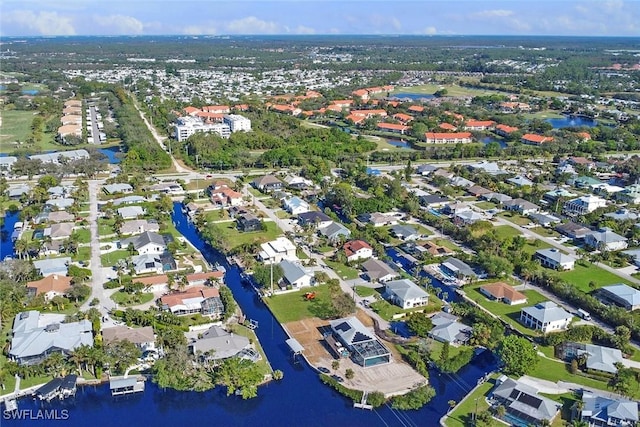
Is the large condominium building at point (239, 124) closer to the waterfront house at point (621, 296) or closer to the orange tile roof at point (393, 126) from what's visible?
the orange tile roof at point (393, 126)

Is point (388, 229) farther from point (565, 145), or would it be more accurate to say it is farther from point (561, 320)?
point (565, 145)

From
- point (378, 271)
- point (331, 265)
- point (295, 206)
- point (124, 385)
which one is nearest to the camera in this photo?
point (124, 385)

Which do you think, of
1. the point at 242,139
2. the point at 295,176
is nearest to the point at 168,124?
the point at 242,139

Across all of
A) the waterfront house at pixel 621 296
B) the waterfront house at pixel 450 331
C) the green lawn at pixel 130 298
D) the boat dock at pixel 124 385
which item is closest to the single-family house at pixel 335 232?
the waterfront house at pixel 450 331

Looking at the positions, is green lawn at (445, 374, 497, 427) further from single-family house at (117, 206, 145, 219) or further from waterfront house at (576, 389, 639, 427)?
single-family house at (117, 206, 145, 219)

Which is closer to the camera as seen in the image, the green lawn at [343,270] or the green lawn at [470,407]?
the green lawn at [470,407]

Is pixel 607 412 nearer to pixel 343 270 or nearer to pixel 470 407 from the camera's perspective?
pixel 470 407

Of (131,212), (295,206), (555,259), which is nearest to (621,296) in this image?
(555,259)
